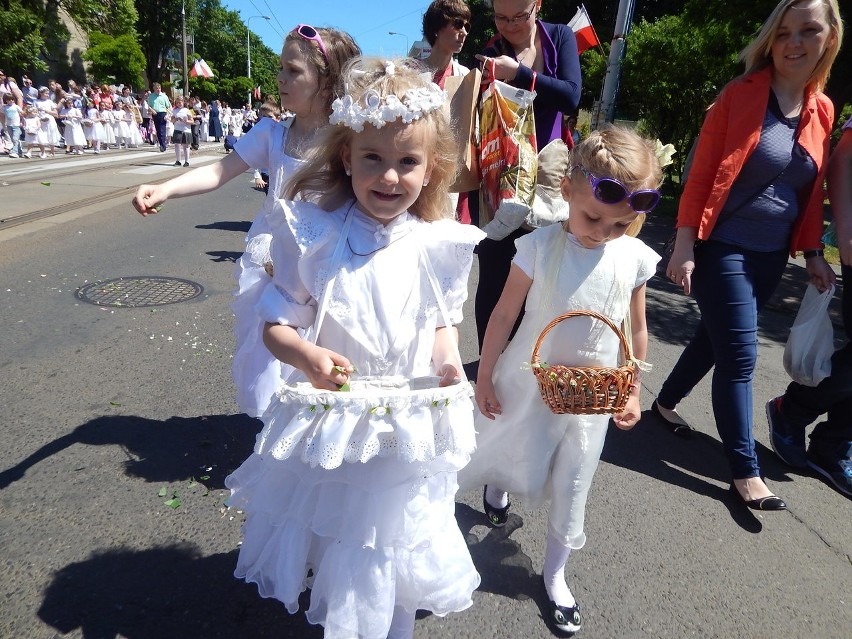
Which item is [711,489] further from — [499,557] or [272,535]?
[272,535]

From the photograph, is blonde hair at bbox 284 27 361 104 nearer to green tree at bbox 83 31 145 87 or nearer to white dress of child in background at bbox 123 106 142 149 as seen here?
white dress of child in background at bbox 123 106 142 149

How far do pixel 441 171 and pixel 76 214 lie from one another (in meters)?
8.12

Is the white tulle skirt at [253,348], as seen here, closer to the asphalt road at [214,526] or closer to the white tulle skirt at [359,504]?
the asphalt road at [214,526]

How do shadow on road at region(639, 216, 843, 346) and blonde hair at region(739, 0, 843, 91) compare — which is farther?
shadow on road at region(639, 216, 843, 346)

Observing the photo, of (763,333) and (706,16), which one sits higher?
(706,16)

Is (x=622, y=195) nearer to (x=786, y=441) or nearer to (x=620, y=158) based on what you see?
(x=620, y=158)

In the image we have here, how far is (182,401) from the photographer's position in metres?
3.35

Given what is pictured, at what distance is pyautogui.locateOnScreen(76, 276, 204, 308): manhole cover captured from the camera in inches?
191

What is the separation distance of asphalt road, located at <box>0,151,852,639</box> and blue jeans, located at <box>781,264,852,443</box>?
0.29 metres

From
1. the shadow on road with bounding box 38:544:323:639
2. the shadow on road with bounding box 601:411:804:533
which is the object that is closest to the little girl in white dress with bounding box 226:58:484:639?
the shadow on road with bounding box 38:544:323:639

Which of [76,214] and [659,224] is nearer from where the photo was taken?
[76,214]

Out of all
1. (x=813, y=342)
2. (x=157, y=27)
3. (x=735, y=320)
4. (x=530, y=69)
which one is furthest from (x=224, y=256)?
(x=157, y=27)

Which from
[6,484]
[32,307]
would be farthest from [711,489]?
[32,307]

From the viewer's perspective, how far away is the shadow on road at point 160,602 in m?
1.89
